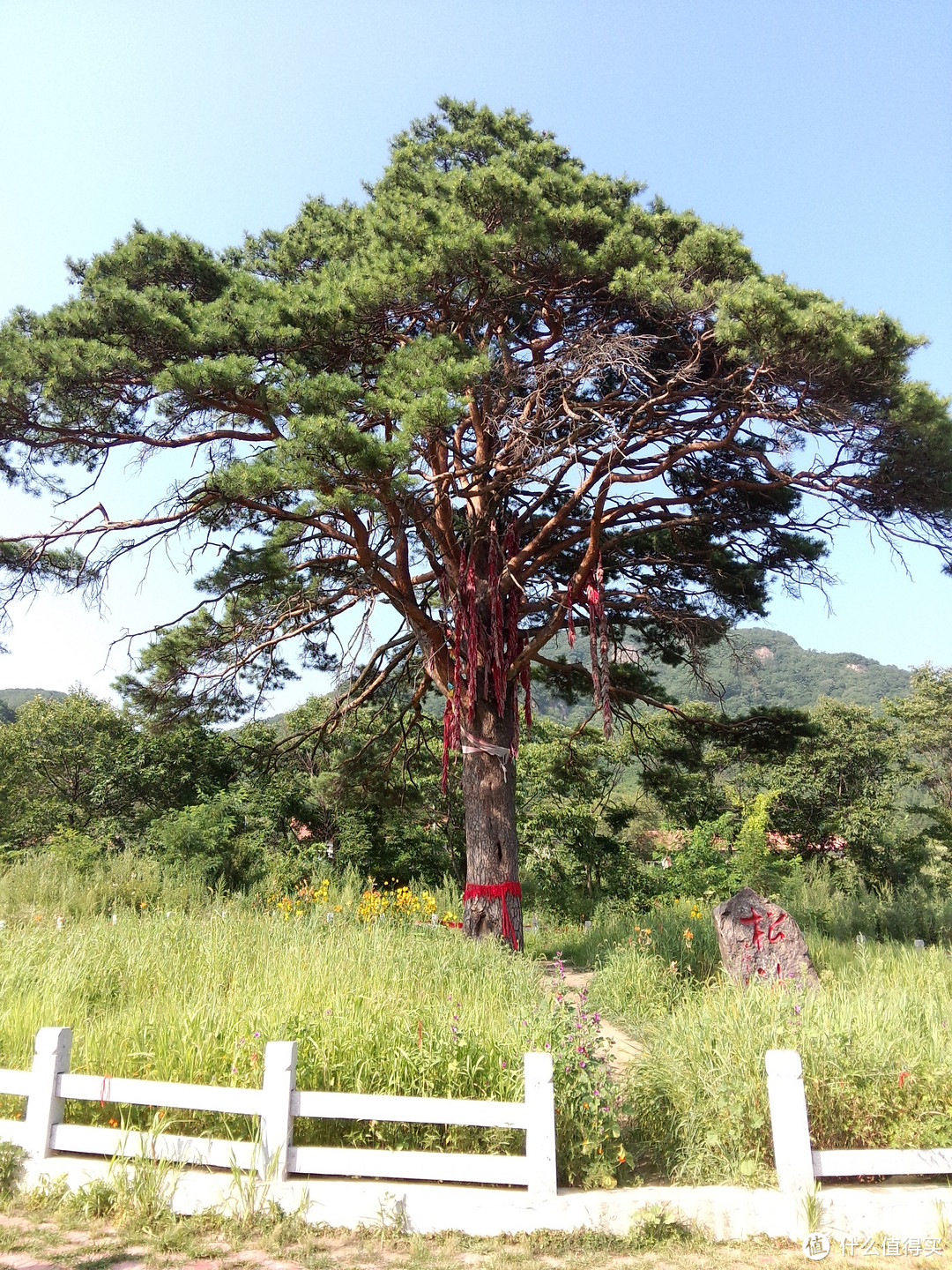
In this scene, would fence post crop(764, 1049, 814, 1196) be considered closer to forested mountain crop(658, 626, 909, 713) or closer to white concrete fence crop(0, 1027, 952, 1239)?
white concrete fence crop(0, 1027, 952, 1239)

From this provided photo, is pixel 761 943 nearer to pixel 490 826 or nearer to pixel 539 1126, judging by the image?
pixel 490 826

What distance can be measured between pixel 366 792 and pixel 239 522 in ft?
15.1

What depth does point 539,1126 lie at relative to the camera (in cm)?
372

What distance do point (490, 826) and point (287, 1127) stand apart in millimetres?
5121

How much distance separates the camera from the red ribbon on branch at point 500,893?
8.42 metres

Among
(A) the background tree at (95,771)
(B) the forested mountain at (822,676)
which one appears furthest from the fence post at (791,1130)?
(B) the forested mountain at (822,676)

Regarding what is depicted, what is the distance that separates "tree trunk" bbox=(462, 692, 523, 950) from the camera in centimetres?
852

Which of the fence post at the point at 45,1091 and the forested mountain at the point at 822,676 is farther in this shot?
the forested mountain at the point at 822,676

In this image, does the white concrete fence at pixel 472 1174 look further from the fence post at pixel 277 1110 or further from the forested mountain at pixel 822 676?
the forested mountain at pixel 822 676

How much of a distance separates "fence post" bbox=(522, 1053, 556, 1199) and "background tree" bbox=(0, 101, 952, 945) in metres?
4.45

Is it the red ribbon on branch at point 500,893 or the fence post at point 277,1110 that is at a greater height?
the red ribbon on branch at point 500,893

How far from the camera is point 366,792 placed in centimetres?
1230

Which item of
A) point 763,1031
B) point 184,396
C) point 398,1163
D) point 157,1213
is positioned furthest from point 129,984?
point 184,396

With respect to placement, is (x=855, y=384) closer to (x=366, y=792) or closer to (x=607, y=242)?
(x=607, y=242)
